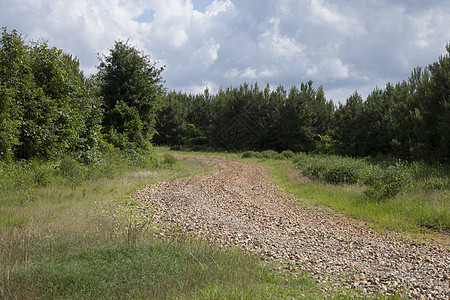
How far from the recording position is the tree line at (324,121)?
21109 mm

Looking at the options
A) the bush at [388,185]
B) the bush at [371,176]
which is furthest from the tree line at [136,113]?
the bush at [388,185]

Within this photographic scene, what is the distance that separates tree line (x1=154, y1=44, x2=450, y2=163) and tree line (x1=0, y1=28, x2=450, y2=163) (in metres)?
0.10

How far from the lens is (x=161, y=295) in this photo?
397 cm

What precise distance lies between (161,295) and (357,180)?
12742mm

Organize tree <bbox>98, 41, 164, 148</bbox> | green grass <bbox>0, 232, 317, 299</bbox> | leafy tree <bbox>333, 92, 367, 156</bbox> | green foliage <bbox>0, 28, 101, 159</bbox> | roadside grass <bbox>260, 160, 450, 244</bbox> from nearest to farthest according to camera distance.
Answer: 1. green grass <bbox>0, 232, 317, 299</bbox>
2. roadside grass <bbox>260, 160, 450, 244</bbox>
3. green foliage <bbox>0, 28, 101, 159</bbox>
4. tree <bbox>98, 41, 164, 148</bbox>
5. leafy tree <bbox>333, 92, 367, 156</bbox>

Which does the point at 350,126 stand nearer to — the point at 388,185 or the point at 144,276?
the point at 388,185

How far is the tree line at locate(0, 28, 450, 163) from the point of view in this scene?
12.3 metres

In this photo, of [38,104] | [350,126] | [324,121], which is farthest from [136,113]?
[324,121]

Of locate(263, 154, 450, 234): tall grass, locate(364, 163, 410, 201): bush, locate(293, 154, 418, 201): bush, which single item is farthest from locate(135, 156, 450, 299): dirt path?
locate(293, 154, 418, 201): bush

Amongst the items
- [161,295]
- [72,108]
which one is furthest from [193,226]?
[72,108]

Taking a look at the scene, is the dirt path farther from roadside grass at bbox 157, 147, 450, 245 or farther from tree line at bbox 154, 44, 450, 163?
tree line at bbox 154, 44, 450, 163

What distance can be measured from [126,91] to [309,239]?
→ 57.4ft

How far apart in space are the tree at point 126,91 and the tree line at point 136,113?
7 cm

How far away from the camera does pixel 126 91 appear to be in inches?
827
